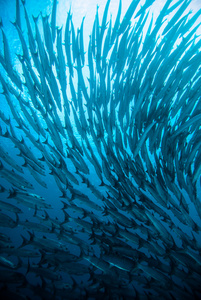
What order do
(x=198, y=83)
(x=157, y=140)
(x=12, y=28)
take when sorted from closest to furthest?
(x=198, y=83) < (x=157, y=140) < (x=12, y=28)

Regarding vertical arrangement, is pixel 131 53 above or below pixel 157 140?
above

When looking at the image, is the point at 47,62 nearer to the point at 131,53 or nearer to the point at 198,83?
the point at 131,53

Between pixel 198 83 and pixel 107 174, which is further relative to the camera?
pixel 107 174

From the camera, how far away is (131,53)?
3.91m

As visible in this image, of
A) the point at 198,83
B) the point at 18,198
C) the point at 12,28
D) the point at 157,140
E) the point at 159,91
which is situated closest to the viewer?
the point at 198,83

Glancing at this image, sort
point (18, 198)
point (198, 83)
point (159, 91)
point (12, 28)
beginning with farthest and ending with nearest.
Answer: point (12, 28)
point (18, 198)
point (159, 91)
point (198, 83)

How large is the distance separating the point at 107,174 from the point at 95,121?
140 cm

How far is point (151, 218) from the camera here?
14.1ft

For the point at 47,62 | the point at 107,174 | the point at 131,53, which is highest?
the point at 131,53

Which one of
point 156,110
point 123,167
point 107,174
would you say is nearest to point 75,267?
point 107,174

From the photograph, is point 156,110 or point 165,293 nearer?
point 156,110

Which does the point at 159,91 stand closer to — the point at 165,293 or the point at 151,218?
the point at 151,218

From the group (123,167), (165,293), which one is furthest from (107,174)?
(165,293)

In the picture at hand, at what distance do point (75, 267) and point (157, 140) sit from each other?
4.12 m
